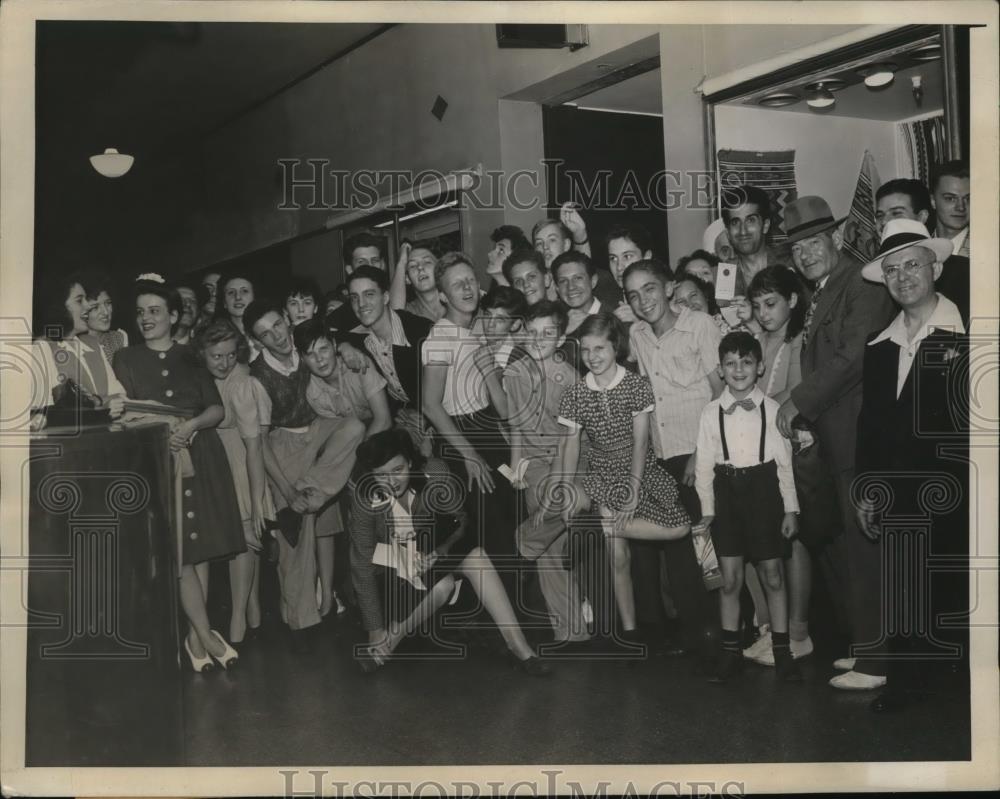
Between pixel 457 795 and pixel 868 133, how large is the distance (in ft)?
8.41

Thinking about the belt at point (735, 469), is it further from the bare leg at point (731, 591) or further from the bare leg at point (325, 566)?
the bare leg at point (325, 566)

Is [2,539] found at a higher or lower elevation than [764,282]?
lower

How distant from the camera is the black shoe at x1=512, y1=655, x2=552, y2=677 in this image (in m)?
3.92

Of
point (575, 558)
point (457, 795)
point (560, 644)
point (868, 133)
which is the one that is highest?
point (868, 133)

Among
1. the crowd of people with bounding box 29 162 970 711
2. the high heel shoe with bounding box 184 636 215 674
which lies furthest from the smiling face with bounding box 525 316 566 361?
the high heel shoe with bounding box 184 636 215 674

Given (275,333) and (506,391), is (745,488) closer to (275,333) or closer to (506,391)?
(506,391)

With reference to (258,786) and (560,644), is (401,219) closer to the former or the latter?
(560,644)

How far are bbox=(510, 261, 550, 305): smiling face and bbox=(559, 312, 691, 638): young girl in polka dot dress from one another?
0.20 meters

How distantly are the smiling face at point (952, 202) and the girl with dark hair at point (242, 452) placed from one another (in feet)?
7.72

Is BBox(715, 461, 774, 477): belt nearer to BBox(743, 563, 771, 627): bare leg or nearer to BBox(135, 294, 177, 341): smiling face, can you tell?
BBox(743, 563, 771, 627): bare leg

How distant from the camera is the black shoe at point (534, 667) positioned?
392cm

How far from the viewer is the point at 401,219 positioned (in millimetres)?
3977

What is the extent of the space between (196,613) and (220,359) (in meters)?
0.88

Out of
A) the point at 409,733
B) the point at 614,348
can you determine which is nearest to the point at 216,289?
the point at 614,348
